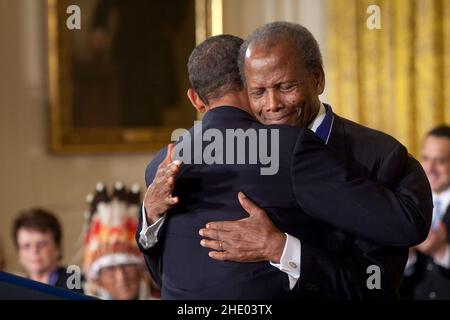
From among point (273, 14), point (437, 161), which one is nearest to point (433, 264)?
point (437, 161)

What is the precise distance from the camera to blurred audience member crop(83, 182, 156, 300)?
13.9ft

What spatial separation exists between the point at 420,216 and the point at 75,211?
4.68 meters

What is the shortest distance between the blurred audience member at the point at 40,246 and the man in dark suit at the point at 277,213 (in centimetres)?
243

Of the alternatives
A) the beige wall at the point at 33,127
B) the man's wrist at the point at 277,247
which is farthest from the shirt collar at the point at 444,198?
the man's wrist at the point at 277,247

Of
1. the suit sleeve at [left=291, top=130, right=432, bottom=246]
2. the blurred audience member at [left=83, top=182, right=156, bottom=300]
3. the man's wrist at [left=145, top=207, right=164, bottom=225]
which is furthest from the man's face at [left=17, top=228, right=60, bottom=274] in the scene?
the suit sleeve at [left=291, top=130, right=432, bottom=246]

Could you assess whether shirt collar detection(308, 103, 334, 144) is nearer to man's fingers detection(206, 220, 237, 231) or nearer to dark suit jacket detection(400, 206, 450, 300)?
man's fingers detection(206, 220, 237, 231)

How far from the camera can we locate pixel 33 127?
20.7ft

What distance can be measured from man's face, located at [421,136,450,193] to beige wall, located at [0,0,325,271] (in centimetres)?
181

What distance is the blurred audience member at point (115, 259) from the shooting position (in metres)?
4.24

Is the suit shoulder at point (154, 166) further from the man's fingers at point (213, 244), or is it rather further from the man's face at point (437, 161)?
the man's face at point (437, 161)

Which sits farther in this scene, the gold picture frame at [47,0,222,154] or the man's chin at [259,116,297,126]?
the gold picture frame at [47,0,222,154]

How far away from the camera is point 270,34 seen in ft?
6.77

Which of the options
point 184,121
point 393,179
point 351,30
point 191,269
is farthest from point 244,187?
point 184,121

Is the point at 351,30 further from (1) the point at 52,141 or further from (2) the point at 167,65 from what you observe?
(1) the point at 52,141
